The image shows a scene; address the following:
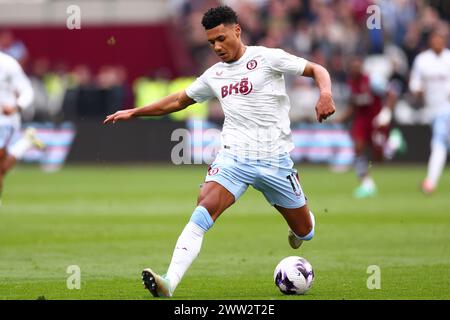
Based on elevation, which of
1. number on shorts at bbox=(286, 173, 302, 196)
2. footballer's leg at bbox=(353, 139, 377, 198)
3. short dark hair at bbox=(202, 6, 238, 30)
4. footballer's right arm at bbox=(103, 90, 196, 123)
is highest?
short dark hair at bbox=(202, 6, 238, 30)

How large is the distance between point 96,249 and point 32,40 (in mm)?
22777

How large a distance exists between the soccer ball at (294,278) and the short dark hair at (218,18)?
2138 mm

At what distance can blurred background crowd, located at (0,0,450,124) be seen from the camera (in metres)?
28.0

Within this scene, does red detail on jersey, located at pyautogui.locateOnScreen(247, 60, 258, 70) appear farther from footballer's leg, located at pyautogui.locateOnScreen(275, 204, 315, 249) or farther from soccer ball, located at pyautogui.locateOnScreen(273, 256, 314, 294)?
soccer ball, located at pyautogui.locateOnScreen(273, 256, 314, 294)

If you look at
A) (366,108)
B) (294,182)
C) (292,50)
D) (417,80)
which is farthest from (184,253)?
(292,50)

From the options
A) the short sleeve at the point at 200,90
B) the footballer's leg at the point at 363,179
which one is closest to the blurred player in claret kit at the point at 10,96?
the footballer's leg at the point at 363,179

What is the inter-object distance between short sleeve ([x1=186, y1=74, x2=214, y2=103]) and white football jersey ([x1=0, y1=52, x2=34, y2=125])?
6937 millimetres

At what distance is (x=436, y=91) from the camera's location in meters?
20.5

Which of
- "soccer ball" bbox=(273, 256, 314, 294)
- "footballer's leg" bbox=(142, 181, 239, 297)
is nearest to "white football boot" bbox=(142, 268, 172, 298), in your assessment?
"footballer's leg" bbox=(142, 181, 239, 297)

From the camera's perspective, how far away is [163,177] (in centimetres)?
2528

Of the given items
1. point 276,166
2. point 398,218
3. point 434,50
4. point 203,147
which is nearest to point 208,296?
point 276,166

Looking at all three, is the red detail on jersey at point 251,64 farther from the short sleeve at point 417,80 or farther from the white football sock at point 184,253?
the short sleeve at point 417,80

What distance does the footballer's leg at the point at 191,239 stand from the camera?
8.95 meters

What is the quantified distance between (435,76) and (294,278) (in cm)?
1152
